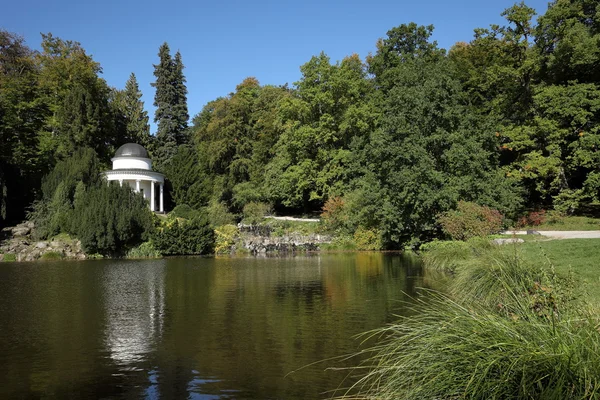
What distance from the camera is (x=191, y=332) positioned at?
951cm

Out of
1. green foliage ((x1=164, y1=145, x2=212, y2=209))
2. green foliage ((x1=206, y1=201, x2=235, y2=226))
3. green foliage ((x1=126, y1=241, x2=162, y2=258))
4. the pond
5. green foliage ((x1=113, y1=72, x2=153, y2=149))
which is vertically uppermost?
green foliage ((x1=113, y1=72, x2=153, y2=149))

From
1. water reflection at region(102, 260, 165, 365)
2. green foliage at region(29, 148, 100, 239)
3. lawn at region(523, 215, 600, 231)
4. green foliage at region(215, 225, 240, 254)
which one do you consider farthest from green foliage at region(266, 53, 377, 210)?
water reflection at region(102, 260, 165, 365)

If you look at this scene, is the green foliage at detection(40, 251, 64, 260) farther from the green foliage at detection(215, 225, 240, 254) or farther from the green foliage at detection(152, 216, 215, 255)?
the green foliage at detection(215, 225, 240, 254)

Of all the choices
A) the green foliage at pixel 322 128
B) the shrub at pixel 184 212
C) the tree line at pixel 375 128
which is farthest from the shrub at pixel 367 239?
the shrub at pixel 184 212

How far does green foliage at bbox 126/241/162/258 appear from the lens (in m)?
30.7

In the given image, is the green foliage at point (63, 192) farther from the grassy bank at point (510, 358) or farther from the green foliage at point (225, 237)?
the grassy bank at point (510, 358)

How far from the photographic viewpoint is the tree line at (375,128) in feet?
86.9

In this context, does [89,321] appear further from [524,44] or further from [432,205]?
[524,44]

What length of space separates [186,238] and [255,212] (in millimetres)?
9074

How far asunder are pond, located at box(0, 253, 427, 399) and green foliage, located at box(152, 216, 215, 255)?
1271 centimetres

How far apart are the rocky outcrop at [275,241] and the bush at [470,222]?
10.8 meters

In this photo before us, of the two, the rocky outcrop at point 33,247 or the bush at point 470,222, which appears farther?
the rocky outcrop at point 33,247

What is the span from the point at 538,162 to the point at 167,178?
32.5 metres

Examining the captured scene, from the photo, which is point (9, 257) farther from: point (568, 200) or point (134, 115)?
point (568, 200)
